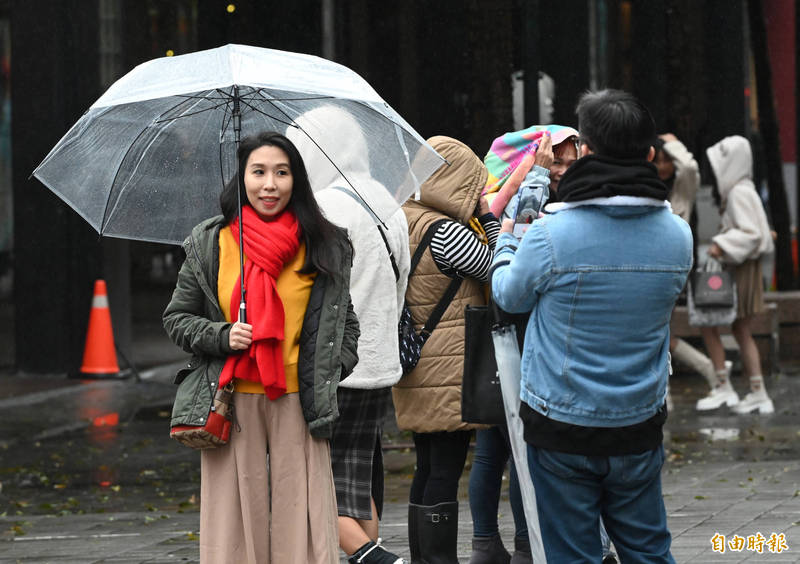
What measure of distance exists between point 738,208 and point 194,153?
628 cm

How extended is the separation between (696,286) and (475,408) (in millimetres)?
6058

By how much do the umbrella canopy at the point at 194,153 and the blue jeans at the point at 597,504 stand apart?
1.45 meters

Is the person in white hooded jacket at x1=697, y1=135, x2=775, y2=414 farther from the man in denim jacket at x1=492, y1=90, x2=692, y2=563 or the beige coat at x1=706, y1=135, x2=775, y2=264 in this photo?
the man in denim jacket at x1=492, y1=90, x2=692, y2=563

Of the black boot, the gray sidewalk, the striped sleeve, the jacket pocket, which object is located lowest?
the gray sidewalk

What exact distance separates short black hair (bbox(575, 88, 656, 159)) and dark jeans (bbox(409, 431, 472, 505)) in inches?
79.8

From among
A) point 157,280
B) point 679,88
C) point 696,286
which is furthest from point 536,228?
point 157,280

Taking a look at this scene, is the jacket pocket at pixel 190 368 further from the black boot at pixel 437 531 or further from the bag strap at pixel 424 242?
the black boot at pixel 437 531

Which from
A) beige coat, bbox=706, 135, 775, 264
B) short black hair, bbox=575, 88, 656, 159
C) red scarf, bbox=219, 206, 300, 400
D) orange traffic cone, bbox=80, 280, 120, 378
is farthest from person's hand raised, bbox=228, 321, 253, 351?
orange traffic cone, bbox=80, 280, 120, 378

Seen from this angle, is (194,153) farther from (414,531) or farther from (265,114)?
(414,531)

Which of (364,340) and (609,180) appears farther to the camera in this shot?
(364,340)

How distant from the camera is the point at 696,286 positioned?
34.7ft

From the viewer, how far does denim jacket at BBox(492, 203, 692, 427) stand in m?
3.86

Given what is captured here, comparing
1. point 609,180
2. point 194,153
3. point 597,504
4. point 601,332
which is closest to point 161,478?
point 194,153

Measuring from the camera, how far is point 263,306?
4.36m
